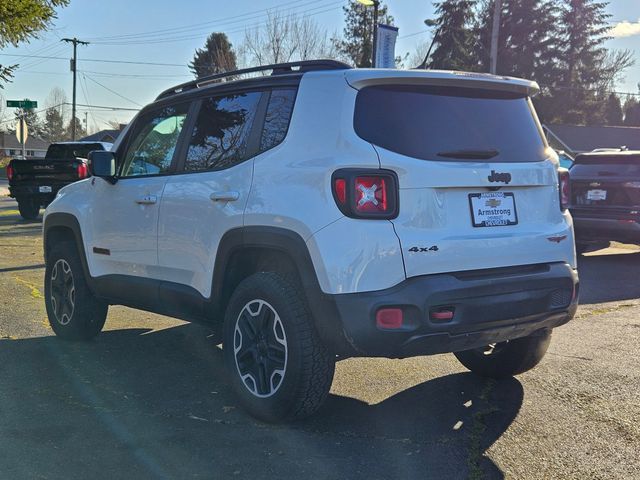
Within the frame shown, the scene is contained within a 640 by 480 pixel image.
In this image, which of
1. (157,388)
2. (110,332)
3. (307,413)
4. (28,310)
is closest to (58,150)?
(28,310)

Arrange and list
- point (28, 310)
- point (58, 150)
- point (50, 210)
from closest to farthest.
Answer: point (50, 210), point (28, 310), point (58, 150)

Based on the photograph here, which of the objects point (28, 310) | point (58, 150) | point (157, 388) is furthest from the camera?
point (58, 150)

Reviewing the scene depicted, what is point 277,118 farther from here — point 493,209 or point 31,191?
point 31,191

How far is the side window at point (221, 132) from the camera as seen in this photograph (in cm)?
396

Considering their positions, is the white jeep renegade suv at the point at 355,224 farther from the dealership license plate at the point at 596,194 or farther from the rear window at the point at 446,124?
the dealership license plate at the point at 596,194

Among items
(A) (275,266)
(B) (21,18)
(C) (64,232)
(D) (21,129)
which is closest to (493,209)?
(A) (275,266)

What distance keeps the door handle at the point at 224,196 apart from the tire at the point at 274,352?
470mm

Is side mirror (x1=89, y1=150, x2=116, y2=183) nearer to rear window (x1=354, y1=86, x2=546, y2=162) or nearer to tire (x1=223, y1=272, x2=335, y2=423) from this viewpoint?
tire (x1=223, y1=272, x2=335, y2=423)

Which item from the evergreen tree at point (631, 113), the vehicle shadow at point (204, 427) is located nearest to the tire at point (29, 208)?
the vehicle shadow at point (204, 427)

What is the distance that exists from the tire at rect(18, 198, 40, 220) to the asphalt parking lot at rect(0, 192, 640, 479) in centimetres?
1005

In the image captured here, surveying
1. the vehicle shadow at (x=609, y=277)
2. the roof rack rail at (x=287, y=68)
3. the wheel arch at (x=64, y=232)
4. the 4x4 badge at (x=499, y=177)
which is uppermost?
the roof rack rail at (x=287, y=68)

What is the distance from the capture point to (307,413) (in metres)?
3.58

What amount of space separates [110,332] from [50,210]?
3.93 feet

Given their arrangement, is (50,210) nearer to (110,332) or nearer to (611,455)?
(110,332)
